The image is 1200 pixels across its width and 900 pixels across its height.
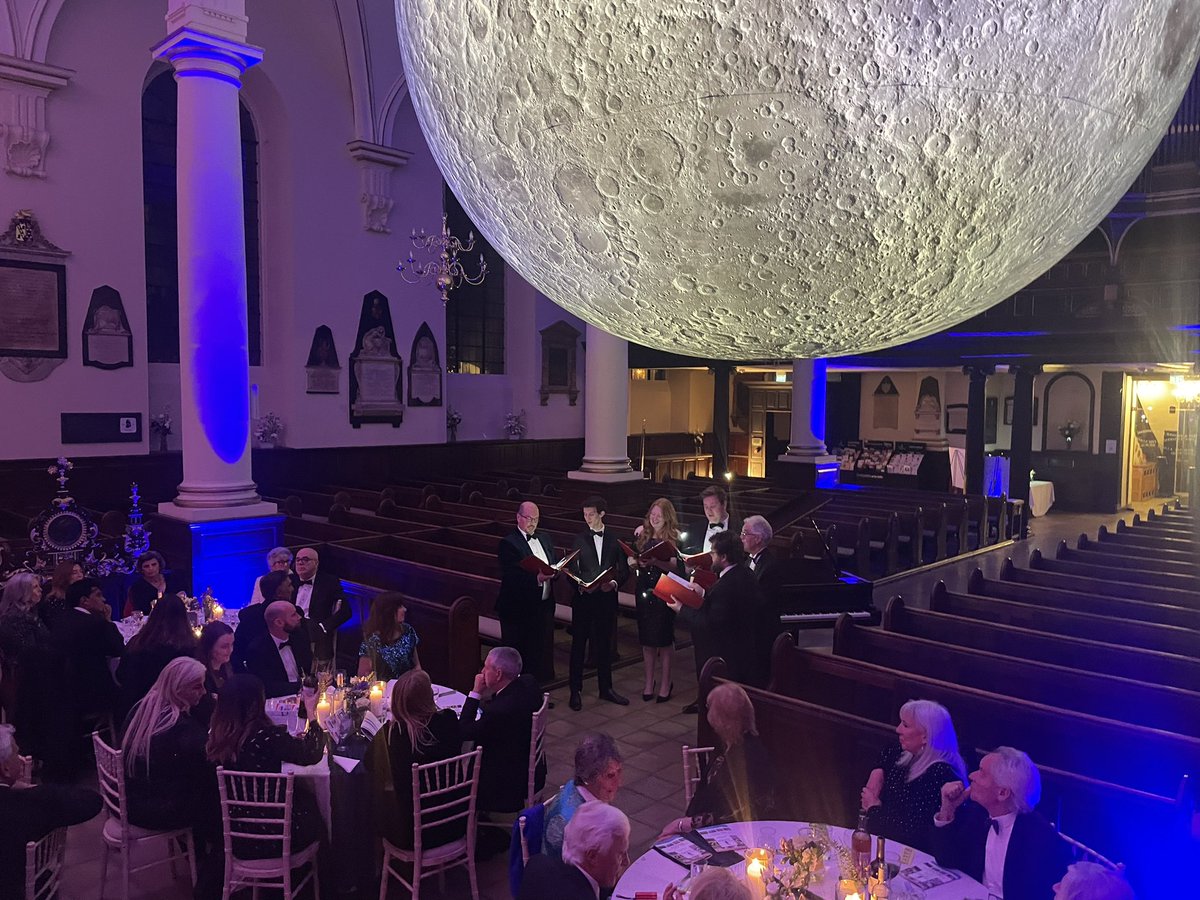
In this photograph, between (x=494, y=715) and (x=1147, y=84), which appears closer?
(x=1147, y=84)

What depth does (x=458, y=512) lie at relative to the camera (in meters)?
10.4

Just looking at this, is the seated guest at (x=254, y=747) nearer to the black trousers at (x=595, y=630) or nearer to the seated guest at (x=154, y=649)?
the seated guest at (x=154, y=649)

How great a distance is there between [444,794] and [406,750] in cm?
32

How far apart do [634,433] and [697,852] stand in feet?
A: 62.7

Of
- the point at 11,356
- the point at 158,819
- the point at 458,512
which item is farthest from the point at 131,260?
the point at 158,819

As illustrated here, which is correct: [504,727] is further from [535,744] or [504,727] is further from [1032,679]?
[1032,679]

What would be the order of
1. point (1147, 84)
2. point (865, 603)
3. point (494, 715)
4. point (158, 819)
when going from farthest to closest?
point (865, 603) < point (494, 715) < point (158, 819) < point (1147, 84)

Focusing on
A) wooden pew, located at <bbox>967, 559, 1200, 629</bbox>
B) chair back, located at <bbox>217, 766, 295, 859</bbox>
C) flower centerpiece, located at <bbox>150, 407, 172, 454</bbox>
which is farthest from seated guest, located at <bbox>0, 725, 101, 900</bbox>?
flower centerpiece, located at <bbox>150, 407, 172, 454</bbox>

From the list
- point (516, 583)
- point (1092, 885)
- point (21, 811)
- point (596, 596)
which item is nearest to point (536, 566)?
point (516, 583)

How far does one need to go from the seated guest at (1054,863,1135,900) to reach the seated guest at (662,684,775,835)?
4.30 feet

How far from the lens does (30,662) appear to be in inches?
191

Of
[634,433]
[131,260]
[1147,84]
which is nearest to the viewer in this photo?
[1147,84]

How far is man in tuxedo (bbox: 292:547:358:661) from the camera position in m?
5.76

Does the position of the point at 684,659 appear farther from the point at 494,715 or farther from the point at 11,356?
the point at 11,356
